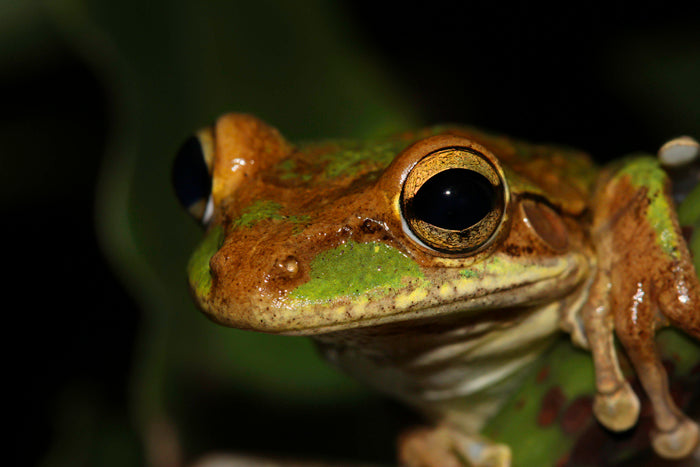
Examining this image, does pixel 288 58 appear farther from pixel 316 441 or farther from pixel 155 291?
pixel 316 441

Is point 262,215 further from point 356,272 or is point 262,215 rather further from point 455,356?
point 455,356

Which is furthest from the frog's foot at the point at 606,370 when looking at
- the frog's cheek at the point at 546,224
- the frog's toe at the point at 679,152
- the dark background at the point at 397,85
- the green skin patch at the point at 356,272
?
the dark background at the point at 397,85

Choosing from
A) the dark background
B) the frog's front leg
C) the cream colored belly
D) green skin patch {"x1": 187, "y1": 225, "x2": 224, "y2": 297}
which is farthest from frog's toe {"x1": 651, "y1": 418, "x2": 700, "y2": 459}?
the dark background

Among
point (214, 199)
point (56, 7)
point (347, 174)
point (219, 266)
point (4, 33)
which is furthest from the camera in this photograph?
point (4, 33)

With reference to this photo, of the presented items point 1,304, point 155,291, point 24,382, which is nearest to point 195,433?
point 155,291

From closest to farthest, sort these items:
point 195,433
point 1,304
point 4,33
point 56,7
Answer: point 56,7 → point 195,433 → point 4,33 → point 1,304

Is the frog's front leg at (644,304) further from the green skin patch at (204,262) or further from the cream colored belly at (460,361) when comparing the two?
the green skin patch at (204,262)

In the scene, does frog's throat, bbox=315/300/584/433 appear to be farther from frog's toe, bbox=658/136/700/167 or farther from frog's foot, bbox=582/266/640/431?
frog's toe, bbox=658/136/700/167

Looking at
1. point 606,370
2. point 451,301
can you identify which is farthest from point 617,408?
point 451,301
